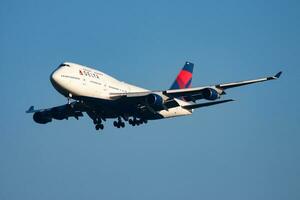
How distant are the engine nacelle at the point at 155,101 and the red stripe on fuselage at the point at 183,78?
1319 cm

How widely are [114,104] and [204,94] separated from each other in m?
8.09

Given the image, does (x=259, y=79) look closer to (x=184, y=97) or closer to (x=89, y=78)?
(x=184, y=97)

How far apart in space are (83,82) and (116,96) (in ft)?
11.4

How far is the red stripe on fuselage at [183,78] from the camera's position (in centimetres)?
7712

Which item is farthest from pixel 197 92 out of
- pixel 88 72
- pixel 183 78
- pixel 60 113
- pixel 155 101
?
pixel 60 113

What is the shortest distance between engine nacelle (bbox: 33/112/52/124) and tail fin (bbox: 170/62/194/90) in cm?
1370

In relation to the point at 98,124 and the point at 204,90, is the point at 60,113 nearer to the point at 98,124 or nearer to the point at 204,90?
the point at 98,124

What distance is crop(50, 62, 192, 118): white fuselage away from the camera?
61.8m

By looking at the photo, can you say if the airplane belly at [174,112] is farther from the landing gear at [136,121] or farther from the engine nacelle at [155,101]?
the engine nacelle at [155,101]

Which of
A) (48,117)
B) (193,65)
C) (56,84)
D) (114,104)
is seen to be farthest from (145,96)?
(193,65)

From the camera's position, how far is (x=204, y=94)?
2502 inches

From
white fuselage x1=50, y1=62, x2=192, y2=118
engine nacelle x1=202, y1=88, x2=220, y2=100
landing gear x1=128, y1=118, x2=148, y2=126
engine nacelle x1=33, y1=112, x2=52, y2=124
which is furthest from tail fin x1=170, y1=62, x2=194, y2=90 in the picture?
engine nacelle x1=33, y1=112, x2=52, y2=124

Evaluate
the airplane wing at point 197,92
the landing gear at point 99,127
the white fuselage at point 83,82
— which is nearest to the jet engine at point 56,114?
the landing gear at point 99,127

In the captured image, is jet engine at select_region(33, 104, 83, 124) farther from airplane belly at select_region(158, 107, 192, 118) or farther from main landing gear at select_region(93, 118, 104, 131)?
airplane belly at select_region(158, 107, 192, 118)
